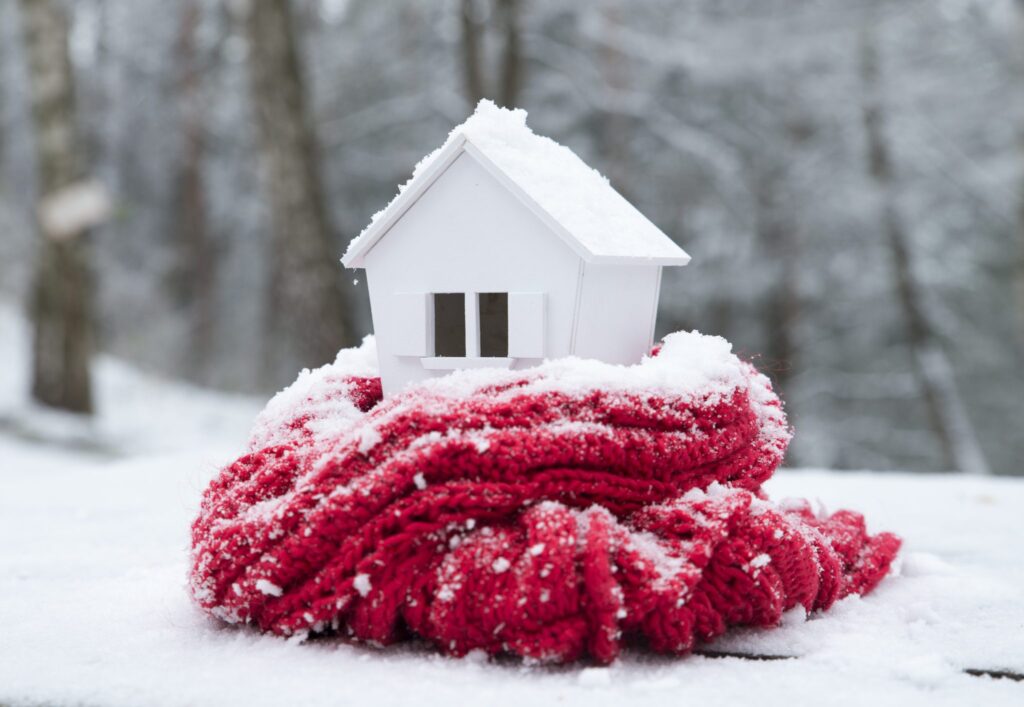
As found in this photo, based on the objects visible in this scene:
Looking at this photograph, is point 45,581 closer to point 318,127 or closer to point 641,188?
point 641,188

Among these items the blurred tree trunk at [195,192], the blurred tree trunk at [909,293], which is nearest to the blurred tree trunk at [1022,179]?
the blurred tree trunk at [909,293]

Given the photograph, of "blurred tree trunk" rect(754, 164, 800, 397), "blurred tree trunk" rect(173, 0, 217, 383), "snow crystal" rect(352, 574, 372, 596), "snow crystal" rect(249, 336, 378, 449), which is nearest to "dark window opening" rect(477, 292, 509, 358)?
"snow crystal" rect(249, 336, 378, 449)

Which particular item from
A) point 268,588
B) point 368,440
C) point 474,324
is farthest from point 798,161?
point 268,588

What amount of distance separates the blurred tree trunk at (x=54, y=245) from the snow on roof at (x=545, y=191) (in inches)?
181

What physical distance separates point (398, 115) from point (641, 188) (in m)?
2.53

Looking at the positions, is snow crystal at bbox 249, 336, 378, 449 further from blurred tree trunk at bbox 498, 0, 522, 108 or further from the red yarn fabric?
blurred tree trunk at bbox 498, 0, 522, 108

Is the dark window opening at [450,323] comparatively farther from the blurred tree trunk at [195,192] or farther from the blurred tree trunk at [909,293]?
the blurred tree trunk at [195,192]

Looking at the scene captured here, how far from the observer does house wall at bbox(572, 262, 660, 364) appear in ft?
4.26

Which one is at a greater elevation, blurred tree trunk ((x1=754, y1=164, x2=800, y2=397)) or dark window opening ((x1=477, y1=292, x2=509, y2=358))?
dark window opening ((x1=477, y1=292, x2=509, y2=358))

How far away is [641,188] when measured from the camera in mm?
8500

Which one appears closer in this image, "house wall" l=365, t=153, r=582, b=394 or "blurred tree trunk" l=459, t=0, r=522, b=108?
"house wall" l=365, t=153, r=582, b=394

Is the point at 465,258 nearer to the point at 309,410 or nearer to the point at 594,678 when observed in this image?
the point at 309,410

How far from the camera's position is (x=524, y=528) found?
3.46 ft

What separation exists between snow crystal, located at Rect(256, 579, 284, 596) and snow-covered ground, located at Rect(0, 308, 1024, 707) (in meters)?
0.05
